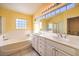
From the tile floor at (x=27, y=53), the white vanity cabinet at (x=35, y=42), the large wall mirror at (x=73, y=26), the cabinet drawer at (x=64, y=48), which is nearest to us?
the cabinet drawer at (x=64, y=48)

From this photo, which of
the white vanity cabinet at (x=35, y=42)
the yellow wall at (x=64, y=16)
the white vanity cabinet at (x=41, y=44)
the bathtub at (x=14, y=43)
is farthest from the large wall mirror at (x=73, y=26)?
the bathtub at (x=14, y=43)

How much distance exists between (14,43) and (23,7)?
695 mm

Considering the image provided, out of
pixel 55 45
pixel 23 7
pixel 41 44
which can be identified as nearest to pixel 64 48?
pixel 55 45

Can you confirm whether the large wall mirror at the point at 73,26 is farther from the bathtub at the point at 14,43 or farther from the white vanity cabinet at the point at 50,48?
the bathtub at the point at 14,43

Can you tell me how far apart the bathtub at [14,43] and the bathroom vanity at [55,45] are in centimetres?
17

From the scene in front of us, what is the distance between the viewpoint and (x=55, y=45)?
160cm

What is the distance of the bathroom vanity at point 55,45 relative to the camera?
130 cm

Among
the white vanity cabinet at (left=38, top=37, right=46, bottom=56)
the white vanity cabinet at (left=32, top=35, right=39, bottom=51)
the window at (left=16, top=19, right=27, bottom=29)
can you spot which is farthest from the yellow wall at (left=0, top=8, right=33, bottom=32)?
the white vanity cabinet at (left=38, top=37, right=46, bottom=56)

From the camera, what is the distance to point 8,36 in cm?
165

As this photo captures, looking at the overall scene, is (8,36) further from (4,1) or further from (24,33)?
(4,1)

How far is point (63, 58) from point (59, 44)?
23cm

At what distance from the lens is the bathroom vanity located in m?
1.30

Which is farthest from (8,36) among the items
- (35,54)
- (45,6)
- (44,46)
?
(45,6)

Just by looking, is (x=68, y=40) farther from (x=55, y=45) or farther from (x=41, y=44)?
(x=41, y=44)
